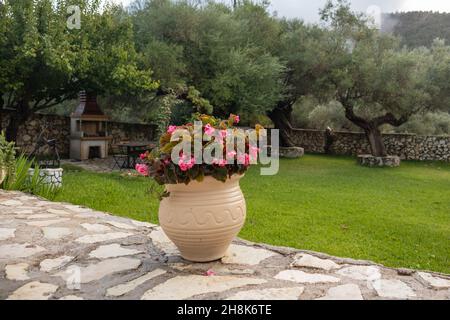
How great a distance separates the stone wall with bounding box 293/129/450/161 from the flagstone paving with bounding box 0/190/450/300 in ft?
45.3

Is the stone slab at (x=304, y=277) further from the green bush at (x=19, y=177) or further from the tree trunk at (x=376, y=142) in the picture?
the tree trunk at (x=376, y=142)

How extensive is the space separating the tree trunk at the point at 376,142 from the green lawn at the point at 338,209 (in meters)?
2.47

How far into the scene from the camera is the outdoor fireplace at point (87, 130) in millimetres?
12102

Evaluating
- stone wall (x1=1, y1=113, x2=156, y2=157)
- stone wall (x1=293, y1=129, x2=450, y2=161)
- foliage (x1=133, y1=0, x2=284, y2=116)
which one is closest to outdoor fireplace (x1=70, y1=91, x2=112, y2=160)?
stone wall (x1=1, y1=113, x2=156, y2=157)

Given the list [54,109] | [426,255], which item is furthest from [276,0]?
[426,255]

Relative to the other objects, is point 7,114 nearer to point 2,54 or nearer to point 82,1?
point 2,54

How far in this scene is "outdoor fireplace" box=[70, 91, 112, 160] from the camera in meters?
12.1

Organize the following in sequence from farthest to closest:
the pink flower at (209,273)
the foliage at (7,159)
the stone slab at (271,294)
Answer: the foliage at (7,159) → the pink flower at (209,273) → the stone slab at (271,294)

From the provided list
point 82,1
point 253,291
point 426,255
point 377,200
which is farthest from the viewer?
point 82,1

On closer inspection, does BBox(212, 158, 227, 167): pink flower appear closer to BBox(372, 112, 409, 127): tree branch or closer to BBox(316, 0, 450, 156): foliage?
BBox(316, 0, 450, 156): foliage

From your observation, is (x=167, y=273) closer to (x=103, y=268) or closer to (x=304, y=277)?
(x=103, y=268)

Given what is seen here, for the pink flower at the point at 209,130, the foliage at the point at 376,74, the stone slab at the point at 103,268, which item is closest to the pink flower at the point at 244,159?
the pink flower at the point at 209,130

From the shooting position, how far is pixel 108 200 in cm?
650

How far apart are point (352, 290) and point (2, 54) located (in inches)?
358
